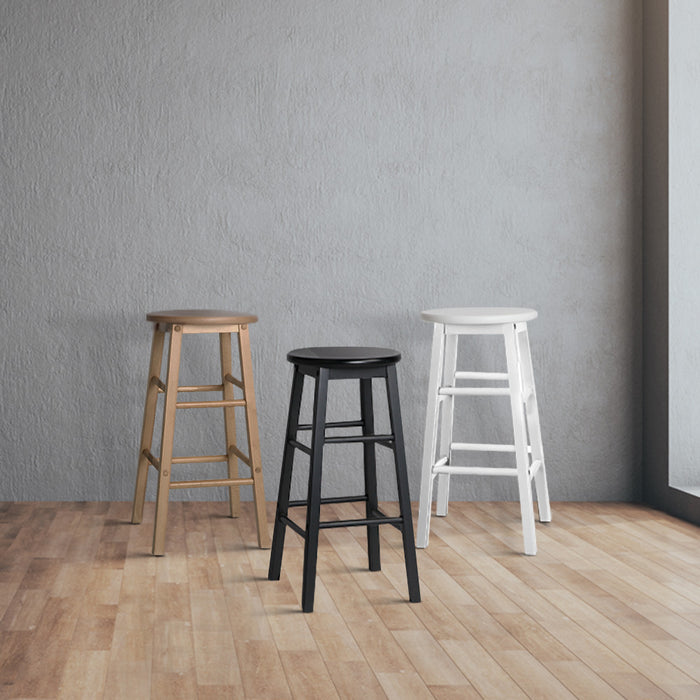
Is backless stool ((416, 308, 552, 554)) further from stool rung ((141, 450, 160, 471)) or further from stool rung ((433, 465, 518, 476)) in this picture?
stool rung ((141, 450, 160, 471))

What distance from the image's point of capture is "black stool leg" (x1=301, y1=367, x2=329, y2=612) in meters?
2.44

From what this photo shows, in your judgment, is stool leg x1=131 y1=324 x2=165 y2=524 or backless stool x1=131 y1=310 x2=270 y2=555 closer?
backless stool x1=131 y1=310 x2=270 y2=555

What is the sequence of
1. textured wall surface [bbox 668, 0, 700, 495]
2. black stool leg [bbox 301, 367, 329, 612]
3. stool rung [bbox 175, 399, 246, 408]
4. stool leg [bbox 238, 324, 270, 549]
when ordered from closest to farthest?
black stool leg [bbox 301, 367, 329, 612] → stool rung [bbox 175, 399, 246, 408] → stool leg [bbox 238, 324, 270, 549] → textured wall surface [bbox 668, 0, 700, 495]

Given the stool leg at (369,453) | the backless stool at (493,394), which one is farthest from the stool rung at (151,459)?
the backless stool at (493,394)

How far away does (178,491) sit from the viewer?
3.70 m

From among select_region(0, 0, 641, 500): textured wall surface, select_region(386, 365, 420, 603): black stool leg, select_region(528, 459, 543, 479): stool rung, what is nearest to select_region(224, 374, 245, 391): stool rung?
select_region(0, 0, 641, 500): textured wall surface

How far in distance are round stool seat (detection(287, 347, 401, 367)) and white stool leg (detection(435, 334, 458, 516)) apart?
84 centimetres

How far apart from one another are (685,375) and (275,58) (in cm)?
200

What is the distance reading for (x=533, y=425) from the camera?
3.42 metres

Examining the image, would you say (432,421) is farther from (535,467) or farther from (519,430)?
(535,467)

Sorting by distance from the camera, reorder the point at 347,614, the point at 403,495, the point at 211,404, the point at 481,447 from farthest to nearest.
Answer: the point at 481,447 < the point at 211,404 < the point at 403,495 < the point at 347,614

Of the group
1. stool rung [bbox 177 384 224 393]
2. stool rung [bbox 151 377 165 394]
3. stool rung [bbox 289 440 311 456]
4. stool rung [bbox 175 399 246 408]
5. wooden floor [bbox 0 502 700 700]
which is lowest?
wooden floor [bbox 0 502 700 700]

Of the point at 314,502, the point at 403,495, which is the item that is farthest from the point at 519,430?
the point at 314,502

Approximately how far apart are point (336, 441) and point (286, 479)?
30 centimetres
